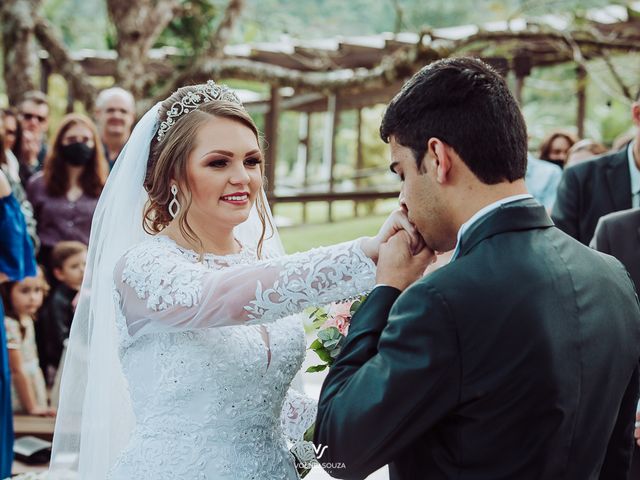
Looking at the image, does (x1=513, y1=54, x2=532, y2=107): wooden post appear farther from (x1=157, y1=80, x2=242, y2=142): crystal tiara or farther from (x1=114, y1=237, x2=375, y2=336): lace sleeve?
(x1=114, y1=237, x2=375, y2=336): lace sleeve

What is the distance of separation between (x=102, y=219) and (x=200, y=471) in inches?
39.8

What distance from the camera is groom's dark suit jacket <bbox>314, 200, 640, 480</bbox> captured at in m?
1.77

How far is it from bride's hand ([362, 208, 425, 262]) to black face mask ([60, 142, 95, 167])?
4792 millimetres

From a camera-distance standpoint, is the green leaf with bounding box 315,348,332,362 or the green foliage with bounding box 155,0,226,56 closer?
the green leaf with bounding box 315,348,332,362

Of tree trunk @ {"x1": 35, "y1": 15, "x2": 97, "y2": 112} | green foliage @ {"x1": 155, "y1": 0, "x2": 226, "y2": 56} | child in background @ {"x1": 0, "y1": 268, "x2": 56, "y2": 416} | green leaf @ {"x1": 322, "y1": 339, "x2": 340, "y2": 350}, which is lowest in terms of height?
child in background @ {"x1": 0, "y1": 268, "x2": 56, "y2": 416}

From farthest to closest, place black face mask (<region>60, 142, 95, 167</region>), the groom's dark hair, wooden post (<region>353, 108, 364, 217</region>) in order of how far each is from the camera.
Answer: wooden post (<region>353, 108, 364, 217</region>) < black face mask (<region>60, 142, 95, 167</region>) < the groom's dark hair

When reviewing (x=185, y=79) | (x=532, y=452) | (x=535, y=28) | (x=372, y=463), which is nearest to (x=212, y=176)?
(x=372, y=463)

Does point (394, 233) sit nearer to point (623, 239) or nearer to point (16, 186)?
point (623, 239)

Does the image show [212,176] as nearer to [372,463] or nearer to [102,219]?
[102,219]

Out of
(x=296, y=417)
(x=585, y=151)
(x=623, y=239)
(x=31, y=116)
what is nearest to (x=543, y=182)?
(x=585, y=151)

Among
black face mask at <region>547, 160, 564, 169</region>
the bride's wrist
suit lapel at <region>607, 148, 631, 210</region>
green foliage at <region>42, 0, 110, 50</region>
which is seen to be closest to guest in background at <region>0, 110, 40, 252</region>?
suit lapel at <region>607, 148, 631, 210</region>

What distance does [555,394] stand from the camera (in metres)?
1.78

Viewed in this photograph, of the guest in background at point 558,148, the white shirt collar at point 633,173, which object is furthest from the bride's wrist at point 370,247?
the guest in background at point 558,148

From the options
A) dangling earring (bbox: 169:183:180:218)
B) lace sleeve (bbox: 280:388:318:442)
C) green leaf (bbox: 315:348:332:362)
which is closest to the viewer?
green leaf (bbox: 315:348:332:362)
